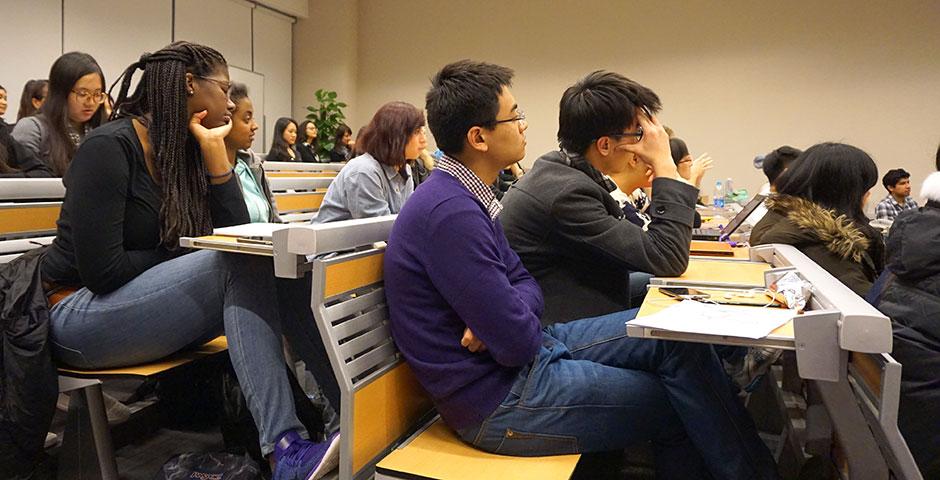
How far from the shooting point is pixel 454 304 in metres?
1.25

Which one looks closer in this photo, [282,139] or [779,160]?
[779,160]

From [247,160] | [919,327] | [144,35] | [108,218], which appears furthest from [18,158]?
[144,35]

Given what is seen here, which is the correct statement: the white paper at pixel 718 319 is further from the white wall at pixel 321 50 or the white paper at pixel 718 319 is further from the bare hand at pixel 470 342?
the white wall at pixel 321 50

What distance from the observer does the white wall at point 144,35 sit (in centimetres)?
583

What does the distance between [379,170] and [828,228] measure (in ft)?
5.76

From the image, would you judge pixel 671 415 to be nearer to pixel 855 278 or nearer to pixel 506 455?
pixel 506 455

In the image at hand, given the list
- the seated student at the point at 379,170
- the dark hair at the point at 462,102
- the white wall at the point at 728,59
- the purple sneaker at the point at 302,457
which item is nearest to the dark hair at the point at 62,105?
the seated student at the point at 379,170

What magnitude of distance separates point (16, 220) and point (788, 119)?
7495mm

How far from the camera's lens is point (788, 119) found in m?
7.61

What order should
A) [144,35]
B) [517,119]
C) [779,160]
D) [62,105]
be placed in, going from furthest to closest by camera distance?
[144,35] < [779,160] < [62,105] < [517,119]

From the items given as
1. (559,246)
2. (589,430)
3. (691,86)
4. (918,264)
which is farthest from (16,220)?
(691,86)

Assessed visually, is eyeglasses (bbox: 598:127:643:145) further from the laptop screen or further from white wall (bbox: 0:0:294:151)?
white wall (bbox: 0:0:294:151)

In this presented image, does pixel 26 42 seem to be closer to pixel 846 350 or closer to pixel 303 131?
pixel 303 131

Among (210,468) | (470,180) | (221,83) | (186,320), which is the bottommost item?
(210,468)
